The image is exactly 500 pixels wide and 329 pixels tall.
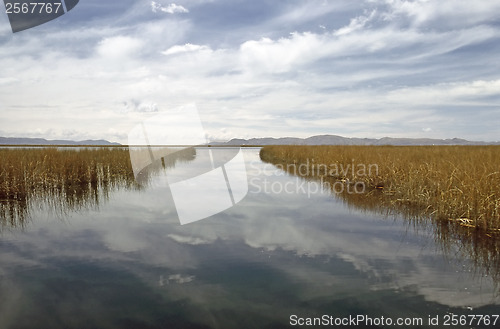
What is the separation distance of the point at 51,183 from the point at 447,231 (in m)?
12.9

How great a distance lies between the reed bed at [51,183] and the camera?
30.3 ft

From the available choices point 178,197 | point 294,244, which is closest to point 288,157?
point 178,197

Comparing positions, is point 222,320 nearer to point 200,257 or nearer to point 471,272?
point 200,257

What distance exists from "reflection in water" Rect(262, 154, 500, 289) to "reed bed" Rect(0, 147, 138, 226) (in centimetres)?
822

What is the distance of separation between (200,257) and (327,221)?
11.9 ft

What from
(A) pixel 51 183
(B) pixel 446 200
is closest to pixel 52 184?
(A) pixel 51 183

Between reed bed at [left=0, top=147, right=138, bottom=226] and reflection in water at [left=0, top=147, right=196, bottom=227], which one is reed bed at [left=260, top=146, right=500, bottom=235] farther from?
reed bed at [left=0, top=147, right=138, bottom=226]

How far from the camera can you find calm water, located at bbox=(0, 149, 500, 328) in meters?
3.56

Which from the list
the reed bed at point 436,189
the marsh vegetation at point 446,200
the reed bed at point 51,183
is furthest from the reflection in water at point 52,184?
the reed bed at point 436,189

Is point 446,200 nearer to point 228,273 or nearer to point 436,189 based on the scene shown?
point 436,189

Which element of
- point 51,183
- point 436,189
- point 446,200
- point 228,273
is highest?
point 51,183

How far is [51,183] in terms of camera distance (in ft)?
40.2

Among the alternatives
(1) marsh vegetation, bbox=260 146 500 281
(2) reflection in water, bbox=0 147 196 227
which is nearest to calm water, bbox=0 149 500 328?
(1) marsh vegetation, bbox=260 146 500 281

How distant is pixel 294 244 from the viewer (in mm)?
5949
